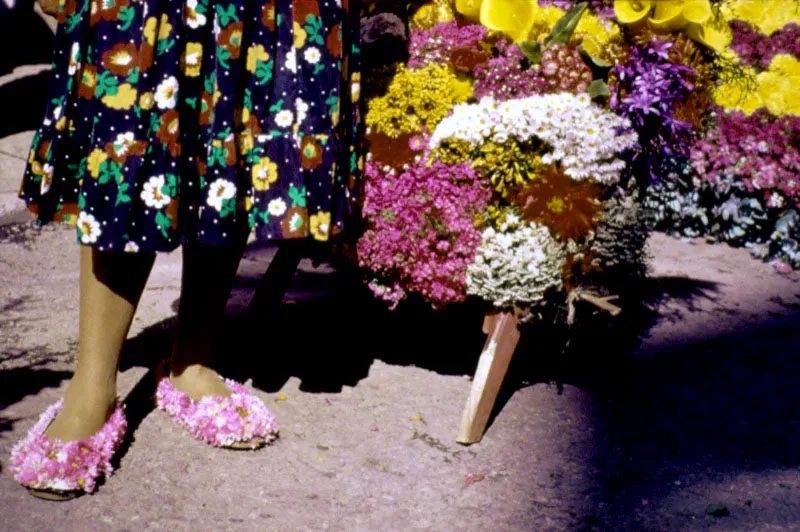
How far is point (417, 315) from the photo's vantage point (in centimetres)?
327

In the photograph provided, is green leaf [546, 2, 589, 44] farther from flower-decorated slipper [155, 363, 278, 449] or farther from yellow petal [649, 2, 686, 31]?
flower-decorated slipper [155, 363, 278, 449]

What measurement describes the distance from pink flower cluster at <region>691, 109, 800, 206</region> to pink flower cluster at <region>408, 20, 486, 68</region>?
9.21 ft

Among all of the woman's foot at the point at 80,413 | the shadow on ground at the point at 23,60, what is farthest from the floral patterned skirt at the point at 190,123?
the shadow on ground at the point at 23,60

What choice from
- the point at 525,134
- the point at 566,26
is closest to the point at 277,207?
the point at 525,134

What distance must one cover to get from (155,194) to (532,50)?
1145 mm

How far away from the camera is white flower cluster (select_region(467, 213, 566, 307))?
2271 mm

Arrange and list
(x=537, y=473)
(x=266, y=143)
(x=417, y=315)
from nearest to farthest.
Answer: (x=266, y=143) → (x=537, y=473) → (x=417, y=315)

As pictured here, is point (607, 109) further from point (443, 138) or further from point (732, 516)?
point (732, 516)

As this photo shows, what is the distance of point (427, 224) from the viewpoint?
7.68 ft

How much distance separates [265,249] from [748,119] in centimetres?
292

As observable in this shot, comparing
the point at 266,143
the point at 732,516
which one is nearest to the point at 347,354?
the point at 266,143

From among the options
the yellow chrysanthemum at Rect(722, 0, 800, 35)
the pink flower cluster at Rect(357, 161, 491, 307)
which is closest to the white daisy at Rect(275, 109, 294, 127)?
the pink flower cluster at Rect(357, 161, 491, 307)

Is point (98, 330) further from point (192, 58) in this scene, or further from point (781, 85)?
point (781, 85)

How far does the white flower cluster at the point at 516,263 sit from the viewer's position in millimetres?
2271
